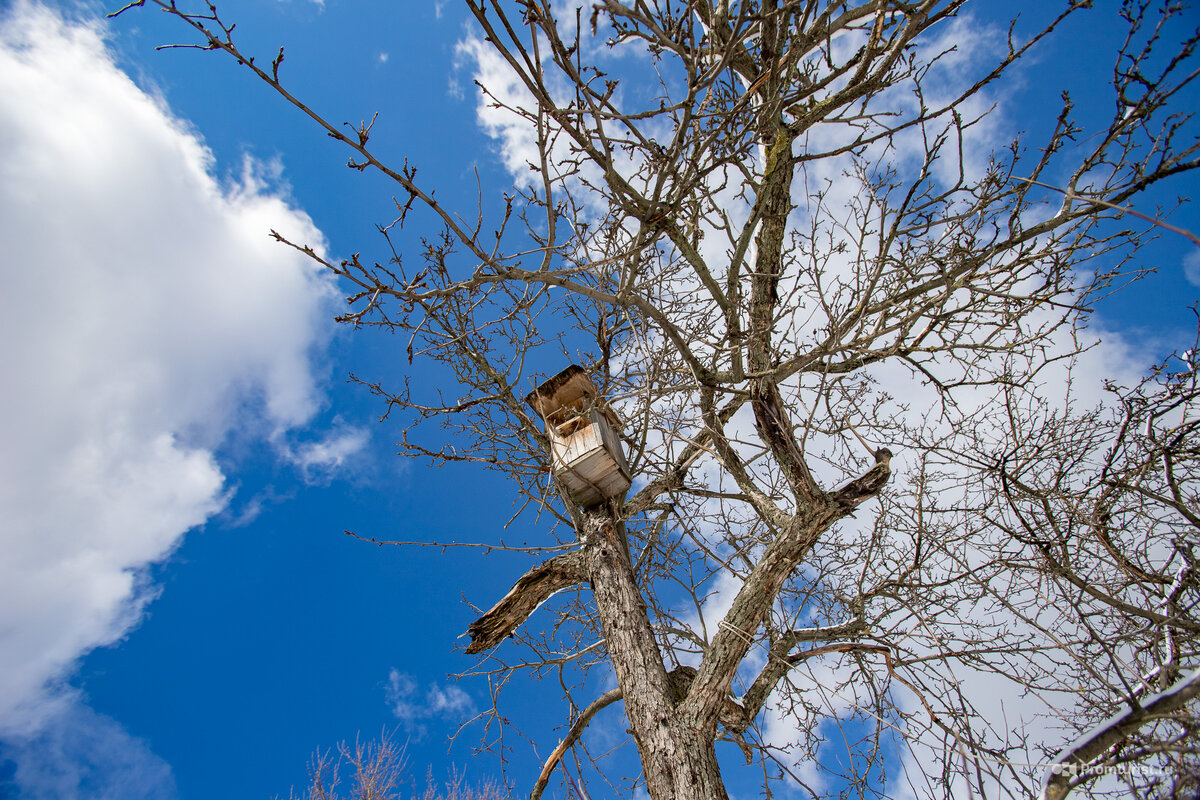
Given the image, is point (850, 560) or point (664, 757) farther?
point (850, 560)

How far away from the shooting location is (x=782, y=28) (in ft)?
6.30

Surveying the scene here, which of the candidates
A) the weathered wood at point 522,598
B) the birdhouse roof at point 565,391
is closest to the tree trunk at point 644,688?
the weathered wood at point 522,598

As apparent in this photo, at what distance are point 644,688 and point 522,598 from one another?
947 mm

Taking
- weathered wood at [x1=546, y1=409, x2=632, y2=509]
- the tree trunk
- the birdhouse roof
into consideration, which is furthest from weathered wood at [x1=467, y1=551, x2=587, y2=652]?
the birdhouse roof

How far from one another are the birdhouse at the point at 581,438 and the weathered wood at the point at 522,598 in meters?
0.41

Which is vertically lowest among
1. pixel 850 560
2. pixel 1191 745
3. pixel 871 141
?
pixel 1191 745

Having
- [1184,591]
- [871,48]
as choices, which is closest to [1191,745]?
[1184,591]

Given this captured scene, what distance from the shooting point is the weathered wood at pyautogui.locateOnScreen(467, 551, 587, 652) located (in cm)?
339

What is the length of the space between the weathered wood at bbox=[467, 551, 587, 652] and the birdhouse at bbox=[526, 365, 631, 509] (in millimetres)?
409

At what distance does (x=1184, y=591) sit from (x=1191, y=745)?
5.92 ft

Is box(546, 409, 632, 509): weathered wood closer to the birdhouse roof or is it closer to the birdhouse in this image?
the birdhouse

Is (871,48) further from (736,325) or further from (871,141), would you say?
(736,325)

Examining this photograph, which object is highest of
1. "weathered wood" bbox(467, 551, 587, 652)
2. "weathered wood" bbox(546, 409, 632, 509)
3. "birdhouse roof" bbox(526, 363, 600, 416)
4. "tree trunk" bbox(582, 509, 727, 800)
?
"birdhouse roof" bbox(526, 363, 600, 416)

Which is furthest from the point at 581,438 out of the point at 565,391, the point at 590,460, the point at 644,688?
the point at 644,688
